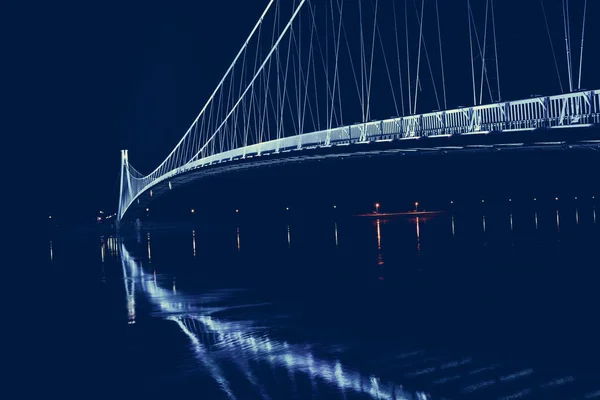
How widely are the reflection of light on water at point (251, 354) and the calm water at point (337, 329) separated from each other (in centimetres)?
3

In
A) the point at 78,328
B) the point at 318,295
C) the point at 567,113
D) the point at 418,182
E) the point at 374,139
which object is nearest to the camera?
the point at 78,328

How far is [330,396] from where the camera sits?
28.8 ft

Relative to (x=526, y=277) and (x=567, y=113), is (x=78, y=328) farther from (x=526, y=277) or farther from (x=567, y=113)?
(x=567, y=113)

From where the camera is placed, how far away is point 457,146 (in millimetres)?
23891

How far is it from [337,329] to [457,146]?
1197 cm

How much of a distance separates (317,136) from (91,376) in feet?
77.8

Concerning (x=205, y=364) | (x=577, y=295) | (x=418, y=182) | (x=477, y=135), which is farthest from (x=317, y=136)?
(x=418, y=182)

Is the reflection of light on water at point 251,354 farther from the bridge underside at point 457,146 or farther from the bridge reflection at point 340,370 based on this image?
the bridge underside at point 457,146

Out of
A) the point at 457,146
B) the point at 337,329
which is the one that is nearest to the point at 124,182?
the point at 457,146

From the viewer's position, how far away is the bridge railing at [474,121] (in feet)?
62.0

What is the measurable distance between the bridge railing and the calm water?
11.1ft

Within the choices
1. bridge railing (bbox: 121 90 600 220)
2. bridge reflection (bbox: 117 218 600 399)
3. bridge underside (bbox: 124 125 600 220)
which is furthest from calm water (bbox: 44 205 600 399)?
bridge railing (bbox: 121 90 600 220)

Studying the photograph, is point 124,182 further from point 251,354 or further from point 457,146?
point 251,354

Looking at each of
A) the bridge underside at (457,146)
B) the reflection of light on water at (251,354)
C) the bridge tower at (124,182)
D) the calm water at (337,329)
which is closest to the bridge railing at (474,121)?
the bridge underside at (457,146)
